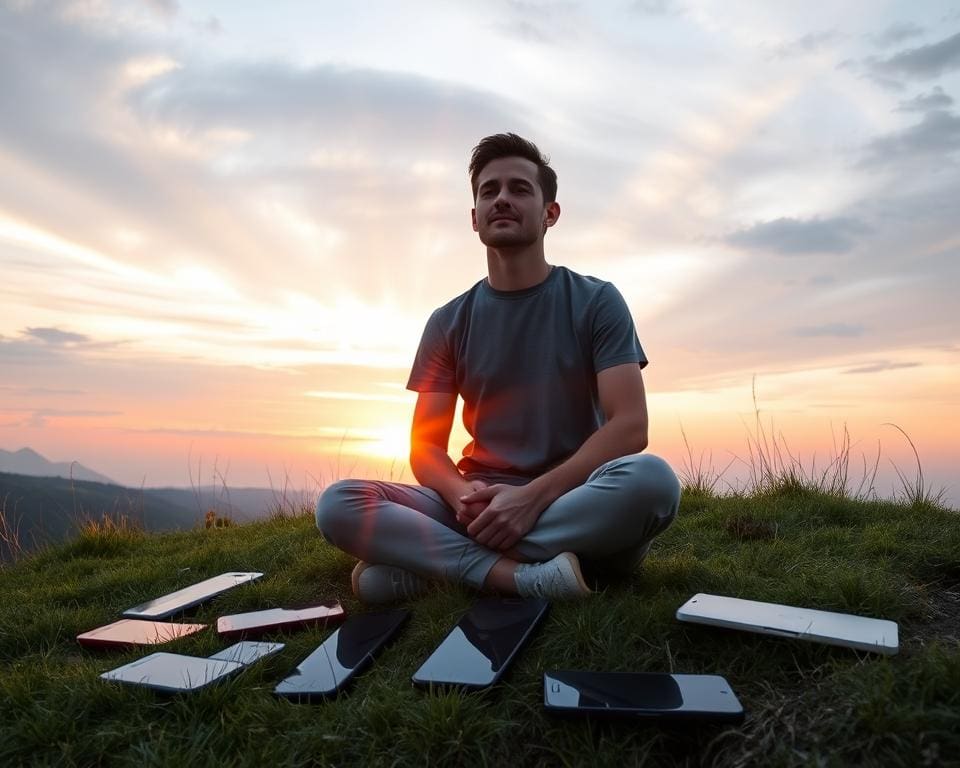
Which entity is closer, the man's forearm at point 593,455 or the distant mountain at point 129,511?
the man's forearm at point 593,455

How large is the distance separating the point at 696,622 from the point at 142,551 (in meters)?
4.33

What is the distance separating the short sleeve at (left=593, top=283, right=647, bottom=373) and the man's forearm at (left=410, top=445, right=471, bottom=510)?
0.87 meters

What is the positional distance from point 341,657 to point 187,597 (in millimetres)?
1457

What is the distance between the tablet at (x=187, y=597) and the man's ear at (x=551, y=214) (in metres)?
2.54

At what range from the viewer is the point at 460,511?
3211 mm

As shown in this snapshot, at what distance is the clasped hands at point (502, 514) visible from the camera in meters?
3.04

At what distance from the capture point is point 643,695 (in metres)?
2.01

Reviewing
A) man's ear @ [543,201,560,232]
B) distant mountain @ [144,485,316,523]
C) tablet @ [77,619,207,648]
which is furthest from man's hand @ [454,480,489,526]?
distant mountain @ [144,485,316,523]

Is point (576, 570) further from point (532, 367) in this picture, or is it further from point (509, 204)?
point (509, 204)

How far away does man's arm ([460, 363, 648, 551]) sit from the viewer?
305cm

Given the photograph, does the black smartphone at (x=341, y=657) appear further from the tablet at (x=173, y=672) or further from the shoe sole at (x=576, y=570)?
the shoe sole at (x=576, y=570)

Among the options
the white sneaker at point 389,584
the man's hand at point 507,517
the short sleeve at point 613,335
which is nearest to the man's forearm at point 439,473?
the man's hand at point 507,517

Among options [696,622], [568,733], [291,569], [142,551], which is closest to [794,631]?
[696,622]

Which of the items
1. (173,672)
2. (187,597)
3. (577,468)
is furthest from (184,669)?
(577,468)
